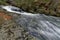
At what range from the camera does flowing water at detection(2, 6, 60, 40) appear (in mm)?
6727

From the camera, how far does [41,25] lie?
776cm

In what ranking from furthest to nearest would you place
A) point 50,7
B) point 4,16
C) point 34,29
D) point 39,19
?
1. point 50,7
2. point 39,19
3. point 4,16
4. point 34,29

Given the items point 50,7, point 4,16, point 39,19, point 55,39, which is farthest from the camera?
point 50,7

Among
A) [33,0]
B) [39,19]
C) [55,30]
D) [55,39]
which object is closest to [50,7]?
[33,0]

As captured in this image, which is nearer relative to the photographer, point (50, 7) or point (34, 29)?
point (34, 29)

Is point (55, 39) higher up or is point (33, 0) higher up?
point (33, 0)

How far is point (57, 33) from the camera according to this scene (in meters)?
7.20

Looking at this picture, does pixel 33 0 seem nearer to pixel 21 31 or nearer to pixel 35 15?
pixel 35 15

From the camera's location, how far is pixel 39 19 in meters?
8.57

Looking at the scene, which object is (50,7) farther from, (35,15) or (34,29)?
(34,29)

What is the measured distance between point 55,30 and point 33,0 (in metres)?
3.19

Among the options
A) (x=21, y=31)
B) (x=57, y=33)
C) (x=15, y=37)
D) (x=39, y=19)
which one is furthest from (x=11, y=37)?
(x=39, y=19)

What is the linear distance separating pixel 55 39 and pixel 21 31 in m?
1.26

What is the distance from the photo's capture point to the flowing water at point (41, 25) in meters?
6.73
